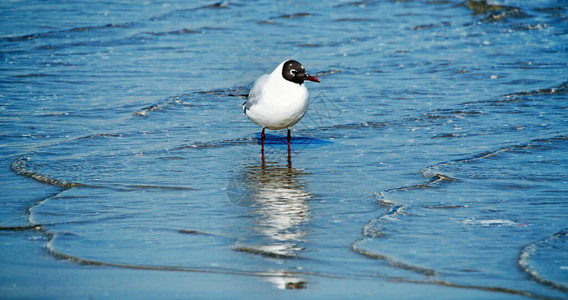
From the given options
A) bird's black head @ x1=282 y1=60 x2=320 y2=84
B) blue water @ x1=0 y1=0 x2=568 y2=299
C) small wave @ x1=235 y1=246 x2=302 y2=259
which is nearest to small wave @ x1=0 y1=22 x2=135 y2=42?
blue water @ x1=0 y1=0 x2=568 y2=299

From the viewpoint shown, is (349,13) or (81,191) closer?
(81,191)

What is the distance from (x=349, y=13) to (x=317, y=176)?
40.7 ft

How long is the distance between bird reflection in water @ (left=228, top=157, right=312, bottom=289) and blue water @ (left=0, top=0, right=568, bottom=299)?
1.1 inches

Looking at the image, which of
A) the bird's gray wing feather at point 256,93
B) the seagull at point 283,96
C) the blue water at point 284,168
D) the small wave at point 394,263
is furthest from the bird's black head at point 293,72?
the small wave at point 394,263

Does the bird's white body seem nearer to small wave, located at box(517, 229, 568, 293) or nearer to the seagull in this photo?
the seagull

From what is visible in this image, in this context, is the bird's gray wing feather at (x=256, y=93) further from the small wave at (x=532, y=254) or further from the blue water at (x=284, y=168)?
the small wave at (x=532, y=254)

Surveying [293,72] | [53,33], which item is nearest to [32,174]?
[293,72]

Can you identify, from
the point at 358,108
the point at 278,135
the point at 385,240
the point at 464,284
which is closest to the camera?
the point at 464,284

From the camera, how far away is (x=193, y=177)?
6984 millimetres

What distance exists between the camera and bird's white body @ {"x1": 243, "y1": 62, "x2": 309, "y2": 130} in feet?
25.4

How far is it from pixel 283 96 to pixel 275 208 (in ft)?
6.60

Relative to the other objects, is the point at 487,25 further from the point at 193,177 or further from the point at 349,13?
the point at 193,177

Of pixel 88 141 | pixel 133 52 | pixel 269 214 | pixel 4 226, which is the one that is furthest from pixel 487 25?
pixel 4 226

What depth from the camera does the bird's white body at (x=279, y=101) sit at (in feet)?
25.4
